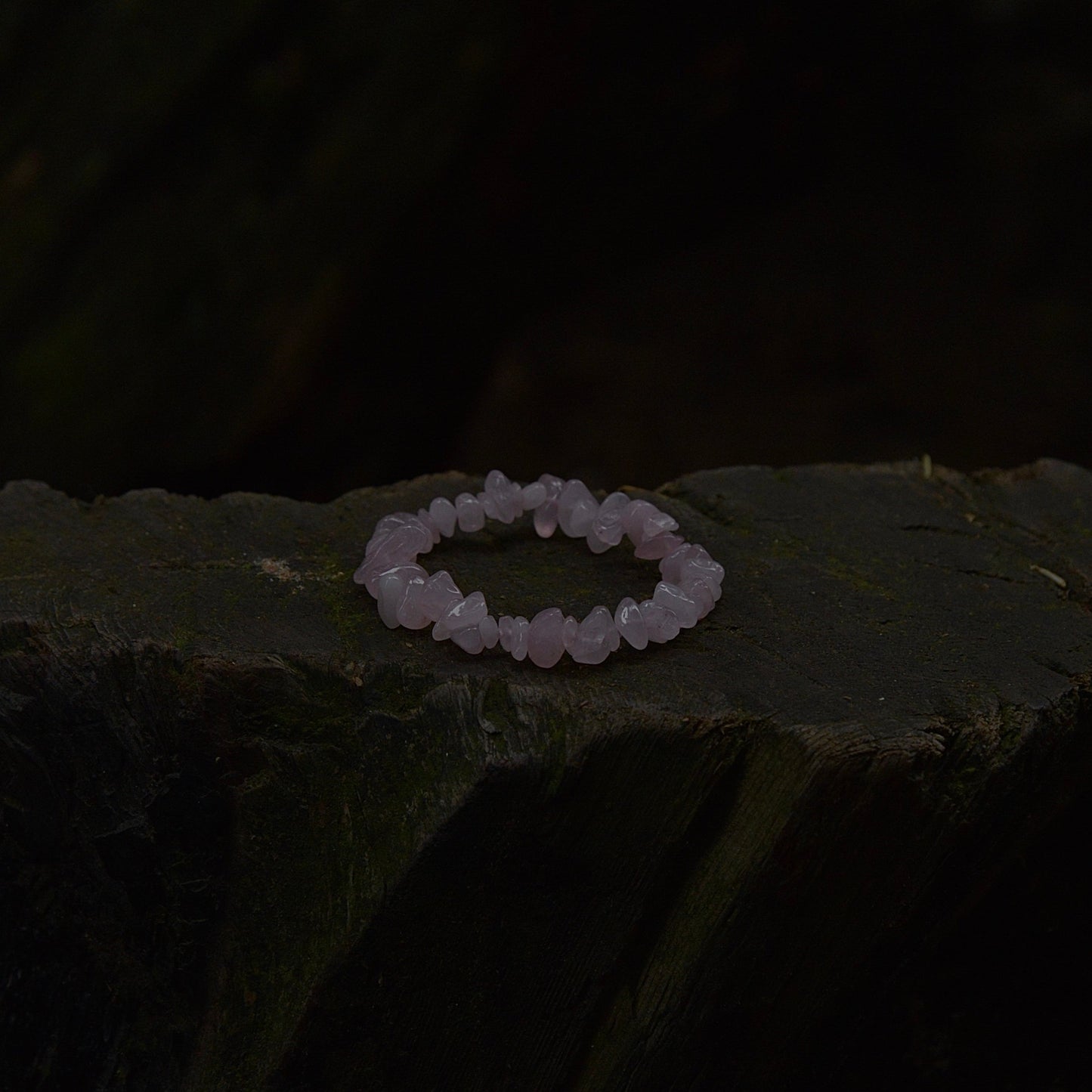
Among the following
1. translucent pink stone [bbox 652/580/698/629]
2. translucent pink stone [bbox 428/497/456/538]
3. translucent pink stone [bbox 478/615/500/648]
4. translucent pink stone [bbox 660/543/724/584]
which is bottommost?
translucent pink stone [bbox 478/615/500/648]

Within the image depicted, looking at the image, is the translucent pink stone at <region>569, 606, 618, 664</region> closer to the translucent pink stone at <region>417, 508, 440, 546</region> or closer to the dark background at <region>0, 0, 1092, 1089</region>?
the translucent pink stone at <region>417, 508, 440, 546</region>

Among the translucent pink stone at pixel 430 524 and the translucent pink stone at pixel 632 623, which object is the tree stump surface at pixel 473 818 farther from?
the translucent pink stone at pixel 430 524

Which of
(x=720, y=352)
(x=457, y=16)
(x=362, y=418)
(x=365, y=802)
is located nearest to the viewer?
(x=365, y=802)

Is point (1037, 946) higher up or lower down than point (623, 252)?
lower down

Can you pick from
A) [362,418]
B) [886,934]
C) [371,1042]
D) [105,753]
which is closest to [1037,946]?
[886,934]

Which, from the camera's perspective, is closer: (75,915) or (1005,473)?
(75,915)

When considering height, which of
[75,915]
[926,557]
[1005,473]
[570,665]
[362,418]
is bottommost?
[75,915]

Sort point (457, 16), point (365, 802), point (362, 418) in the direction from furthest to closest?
point (362, 418) < point (457, 16) < point (365, 802)

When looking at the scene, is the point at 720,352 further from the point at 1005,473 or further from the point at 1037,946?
the point at 1037,946

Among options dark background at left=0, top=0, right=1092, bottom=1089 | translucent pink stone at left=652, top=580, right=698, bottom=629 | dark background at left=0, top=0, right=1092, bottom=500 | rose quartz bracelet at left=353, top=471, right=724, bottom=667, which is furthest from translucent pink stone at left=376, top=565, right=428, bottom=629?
dark background at left=0, top=0, right=1092, bottom=500
